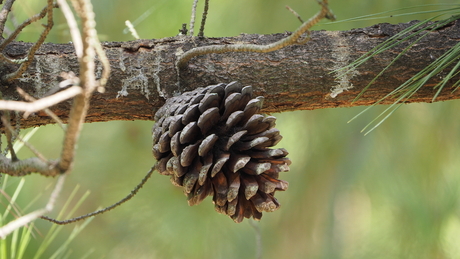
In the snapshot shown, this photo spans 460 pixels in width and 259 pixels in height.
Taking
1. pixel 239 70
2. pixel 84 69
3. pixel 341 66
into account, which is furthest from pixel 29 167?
pixel 341 66

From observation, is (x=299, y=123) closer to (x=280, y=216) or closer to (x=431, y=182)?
(x=280, y=216)

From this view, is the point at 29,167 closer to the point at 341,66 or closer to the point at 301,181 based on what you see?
the point at 341,66

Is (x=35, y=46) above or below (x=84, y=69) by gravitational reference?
above

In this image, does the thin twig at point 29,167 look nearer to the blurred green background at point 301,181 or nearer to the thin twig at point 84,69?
the thin twig at point 84,69

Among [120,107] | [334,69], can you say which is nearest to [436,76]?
[334,69]

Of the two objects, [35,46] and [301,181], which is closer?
[35,46]

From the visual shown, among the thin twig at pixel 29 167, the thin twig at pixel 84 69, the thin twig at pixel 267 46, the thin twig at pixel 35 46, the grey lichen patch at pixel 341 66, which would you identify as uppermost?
the grey lichen patch at pixel 341 66

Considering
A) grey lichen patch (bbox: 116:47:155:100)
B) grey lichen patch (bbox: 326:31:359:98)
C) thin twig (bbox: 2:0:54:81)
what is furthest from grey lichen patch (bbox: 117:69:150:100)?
grey lichen patch (bbox: 326:31:359:98)

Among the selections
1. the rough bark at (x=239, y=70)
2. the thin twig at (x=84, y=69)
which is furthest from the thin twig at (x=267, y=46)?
the thin twig at (x=84, y=69)
